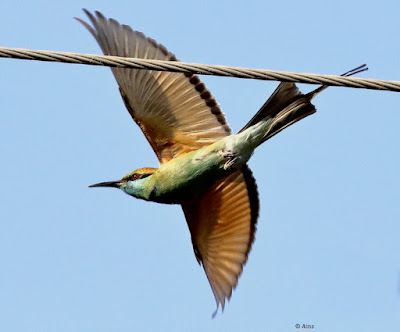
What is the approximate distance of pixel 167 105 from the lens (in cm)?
616

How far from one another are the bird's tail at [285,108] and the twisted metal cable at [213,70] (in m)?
0.89

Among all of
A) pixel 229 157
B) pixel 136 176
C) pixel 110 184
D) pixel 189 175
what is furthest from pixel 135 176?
pixel 229 157

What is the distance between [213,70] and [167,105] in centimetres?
175

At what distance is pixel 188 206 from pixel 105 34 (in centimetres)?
157

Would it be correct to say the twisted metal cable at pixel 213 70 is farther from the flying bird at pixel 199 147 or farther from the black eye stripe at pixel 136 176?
the black eye stripe at pixel 136 176

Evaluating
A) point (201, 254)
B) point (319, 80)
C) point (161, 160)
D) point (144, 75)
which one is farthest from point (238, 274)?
point (319, 80)

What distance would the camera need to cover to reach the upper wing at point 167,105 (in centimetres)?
590

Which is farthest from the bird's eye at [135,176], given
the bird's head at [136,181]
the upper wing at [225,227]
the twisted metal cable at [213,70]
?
the twisted metal cable at [213,70]

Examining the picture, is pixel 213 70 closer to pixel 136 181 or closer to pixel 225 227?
pixel 136 181

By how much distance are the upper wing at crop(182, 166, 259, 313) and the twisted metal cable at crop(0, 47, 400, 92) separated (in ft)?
7.25

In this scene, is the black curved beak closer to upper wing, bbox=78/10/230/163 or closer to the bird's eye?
the bird's eye

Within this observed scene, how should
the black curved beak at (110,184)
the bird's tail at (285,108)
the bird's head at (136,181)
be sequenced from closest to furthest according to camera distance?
the bird's tail at (285,108), the bird's head at (136,181), the black curved beak at (110,184)

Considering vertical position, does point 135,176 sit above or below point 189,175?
above

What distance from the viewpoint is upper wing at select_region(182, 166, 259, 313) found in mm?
6656
